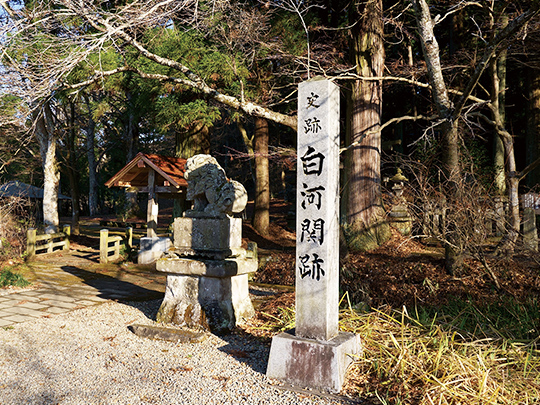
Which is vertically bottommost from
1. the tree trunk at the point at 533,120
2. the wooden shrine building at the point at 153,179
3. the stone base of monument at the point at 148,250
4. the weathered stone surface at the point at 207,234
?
the stone base of monument at the point at 148,250

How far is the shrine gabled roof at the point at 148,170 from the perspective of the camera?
11478 mm

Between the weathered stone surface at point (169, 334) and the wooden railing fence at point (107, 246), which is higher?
the wooden railing fence at point (107, 246)

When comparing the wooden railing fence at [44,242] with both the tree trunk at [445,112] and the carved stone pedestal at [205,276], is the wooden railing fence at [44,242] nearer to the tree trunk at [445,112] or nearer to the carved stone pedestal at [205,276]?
the carved stone pedestal at [205,276]

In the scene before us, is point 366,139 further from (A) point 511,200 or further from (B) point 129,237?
(B) point 129,237

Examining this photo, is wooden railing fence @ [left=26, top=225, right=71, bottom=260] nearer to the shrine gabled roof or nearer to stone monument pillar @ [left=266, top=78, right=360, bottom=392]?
the shrine gabled roof

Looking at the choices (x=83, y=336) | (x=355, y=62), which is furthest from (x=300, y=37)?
(x=83, y=336)

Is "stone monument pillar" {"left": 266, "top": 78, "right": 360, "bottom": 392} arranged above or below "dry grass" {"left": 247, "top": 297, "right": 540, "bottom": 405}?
above

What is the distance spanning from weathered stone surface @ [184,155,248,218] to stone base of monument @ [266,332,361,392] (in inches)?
85.9

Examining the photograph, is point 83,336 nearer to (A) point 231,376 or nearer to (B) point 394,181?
(A) point 231,376

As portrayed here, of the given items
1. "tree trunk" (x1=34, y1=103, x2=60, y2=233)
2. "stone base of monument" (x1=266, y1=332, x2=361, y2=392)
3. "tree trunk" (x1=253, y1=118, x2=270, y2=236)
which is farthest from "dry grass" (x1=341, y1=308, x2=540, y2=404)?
"tree trunk" (x1=34, y1=103, x2=60, y2=233)

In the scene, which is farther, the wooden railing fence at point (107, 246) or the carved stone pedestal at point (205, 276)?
the wooden railing fence at point (107, 246)

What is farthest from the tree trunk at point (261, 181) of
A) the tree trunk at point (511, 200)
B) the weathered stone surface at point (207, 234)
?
the weathered stone surface at point (207, 234)

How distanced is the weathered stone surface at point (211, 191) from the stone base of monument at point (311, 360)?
2.18 metres

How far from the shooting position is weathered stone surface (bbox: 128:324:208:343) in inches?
204
